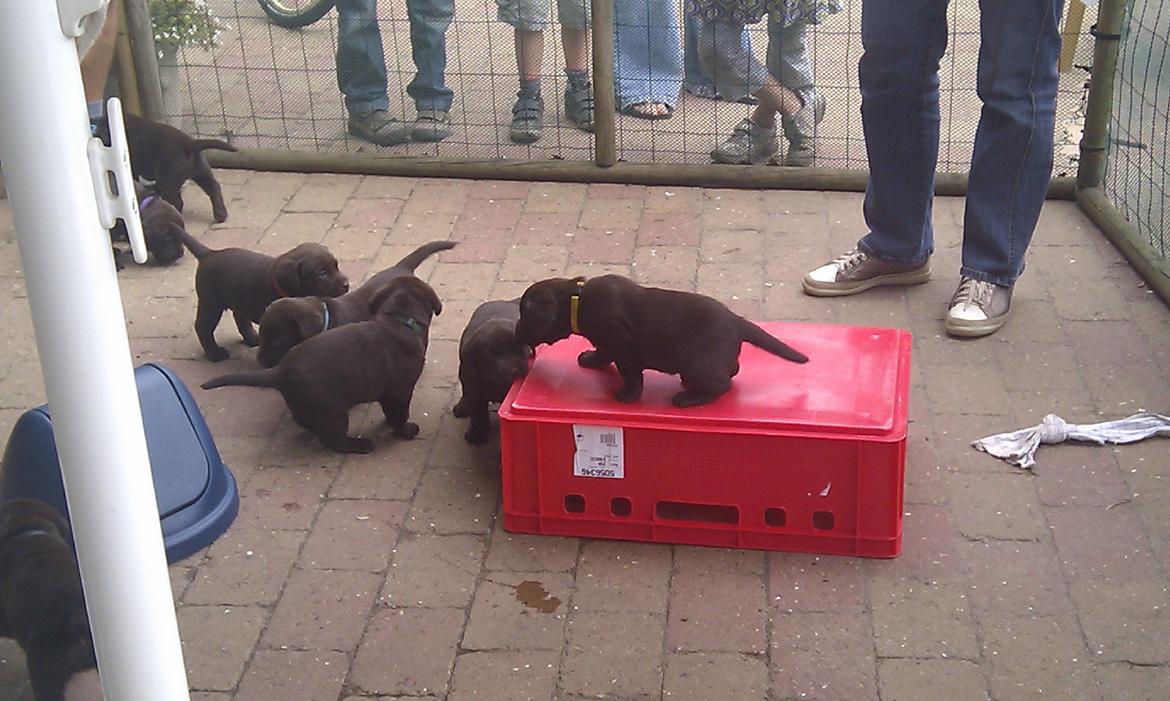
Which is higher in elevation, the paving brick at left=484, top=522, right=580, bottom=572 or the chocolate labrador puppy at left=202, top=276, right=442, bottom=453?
the chocolate labrador puppy at left=202, top=276, right=442, bottom=453

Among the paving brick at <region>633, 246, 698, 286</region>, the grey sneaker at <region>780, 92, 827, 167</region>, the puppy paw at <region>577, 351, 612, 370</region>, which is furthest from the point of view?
the grey sneaker at <region>780, 92, 827, 167</region>

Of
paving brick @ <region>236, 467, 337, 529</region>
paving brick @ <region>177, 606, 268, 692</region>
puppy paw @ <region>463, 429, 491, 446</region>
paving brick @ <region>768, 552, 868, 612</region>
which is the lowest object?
paving brick @ <region>768, 552, 868, 612</region>

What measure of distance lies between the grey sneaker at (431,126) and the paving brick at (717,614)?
3.76 metres

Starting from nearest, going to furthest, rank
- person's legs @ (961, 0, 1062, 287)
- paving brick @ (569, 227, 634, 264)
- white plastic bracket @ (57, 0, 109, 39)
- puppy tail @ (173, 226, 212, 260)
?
white plastic bracket @ (57, 0, 109, 39), person's legs @ (961, 0, 1062, 287), puppy tail @ (173, 226, 212, 260), paving brick @ (569, 227, 634, 264)

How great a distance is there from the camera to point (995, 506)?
3895 millimetres

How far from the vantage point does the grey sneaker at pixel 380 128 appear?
22.7 feet

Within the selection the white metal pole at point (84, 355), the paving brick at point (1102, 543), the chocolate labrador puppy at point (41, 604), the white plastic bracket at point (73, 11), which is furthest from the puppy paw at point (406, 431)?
the white plastic bracket at point (73, 11)

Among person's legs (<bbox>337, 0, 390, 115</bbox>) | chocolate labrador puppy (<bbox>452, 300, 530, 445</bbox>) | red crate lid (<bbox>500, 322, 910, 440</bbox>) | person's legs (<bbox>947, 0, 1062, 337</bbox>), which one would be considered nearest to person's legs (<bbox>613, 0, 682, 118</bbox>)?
person's legs (<bbox>337, 0, 390, 115</bbox>)

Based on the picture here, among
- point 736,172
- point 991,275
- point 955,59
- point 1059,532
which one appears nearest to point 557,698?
point 1059,532

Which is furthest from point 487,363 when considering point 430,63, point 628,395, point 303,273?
point 430,63

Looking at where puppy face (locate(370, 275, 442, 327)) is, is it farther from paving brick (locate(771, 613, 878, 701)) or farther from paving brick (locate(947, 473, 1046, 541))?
paving brick (locate(947, 473, 1046, 541))

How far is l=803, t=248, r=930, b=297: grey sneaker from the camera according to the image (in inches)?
205

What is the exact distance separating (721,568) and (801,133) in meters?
3.42

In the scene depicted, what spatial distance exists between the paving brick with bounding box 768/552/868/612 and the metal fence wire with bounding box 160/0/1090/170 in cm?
317
